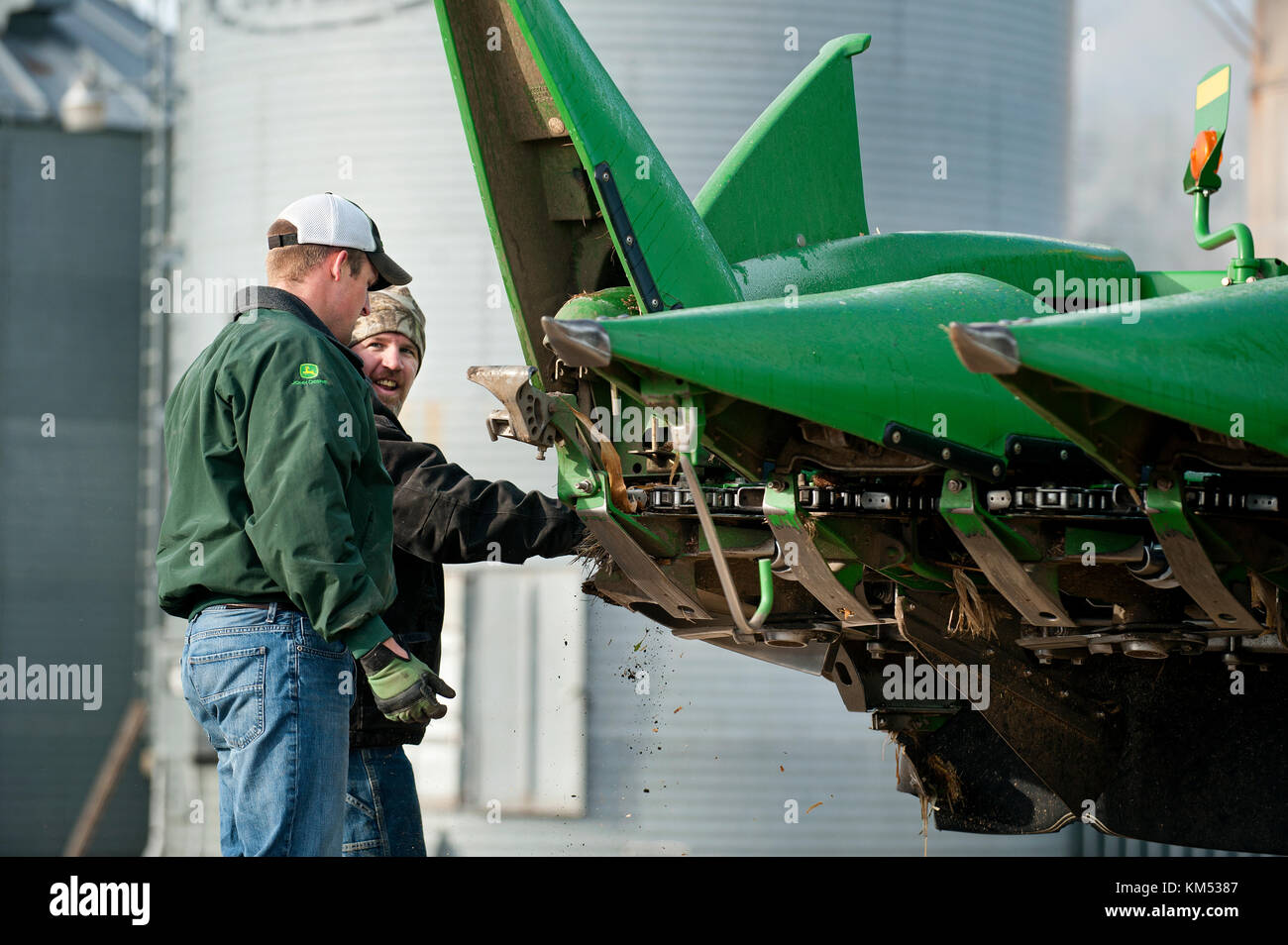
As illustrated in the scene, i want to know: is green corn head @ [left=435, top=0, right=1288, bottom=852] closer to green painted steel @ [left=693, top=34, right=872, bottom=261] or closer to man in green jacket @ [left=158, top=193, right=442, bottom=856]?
green painted steel @ [left=693, top=34, right=872, bottom=261]

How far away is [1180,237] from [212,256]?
38.2 feet

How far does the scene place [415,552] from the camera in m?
4.84

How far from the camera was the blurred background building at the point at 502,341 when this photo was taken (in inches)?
468

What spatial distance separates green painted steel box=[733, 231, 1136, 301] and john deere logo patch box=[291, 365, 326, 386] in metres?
1.58

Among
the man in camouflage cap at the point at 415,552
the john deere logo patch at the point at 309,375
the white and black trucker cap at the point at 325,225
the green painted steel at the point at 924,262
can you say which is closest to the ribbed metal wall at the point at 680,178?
the green painted steel at the point at 924,262

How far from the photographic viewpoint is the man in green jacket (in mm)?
3600

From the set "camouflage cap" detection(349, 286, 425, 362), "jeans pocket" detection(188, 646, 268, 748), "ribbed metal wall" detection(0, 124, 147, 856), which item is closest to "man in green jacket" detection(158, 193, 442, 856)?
"jeans pocket" detection(188, 646, 268, 748)

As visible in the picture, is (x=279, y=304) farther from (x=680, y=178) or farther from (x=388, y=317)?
(x=680, y=178)

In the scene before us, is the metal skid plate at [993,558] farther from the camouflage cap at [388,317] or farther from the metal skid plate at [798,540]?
the camouflage cap at [388,317]

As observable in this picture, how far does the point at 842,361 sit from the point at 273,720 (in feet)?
5.30

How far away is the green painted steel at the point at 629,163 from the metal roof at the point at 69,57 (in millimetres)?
11354

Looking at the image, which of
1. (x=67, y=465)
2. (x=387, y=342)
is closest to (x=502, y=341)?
(x=67, y=465)

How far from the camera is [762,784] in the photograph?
11.9 meters
